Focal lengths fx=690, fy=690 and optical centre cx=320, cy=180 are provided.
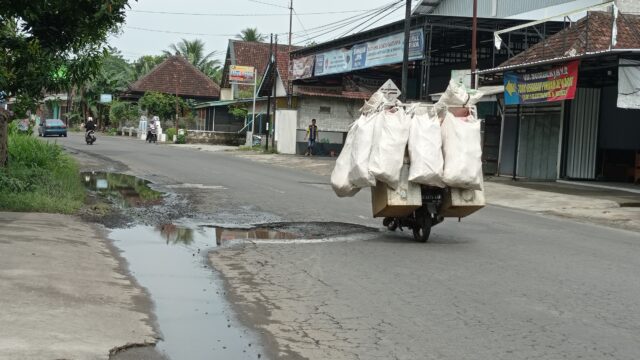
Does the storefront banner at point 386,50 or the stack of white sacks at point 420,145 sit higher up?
the storefront banner at point 386,50

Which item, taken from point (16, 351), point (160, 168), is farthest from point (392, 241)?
point (160, 168)

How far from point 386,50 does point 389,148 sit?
2007 centimetres

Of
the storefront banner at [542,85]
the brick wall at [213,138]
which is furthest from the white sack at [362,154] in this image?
the brick wall at [213,138]

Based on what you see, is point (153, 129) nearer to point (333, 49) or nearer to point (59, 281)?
point (333, 49)

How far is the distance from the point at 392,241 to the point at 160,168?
14.6 metres

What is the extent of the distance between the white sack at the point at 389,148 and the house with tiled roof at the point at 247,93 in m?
31.1

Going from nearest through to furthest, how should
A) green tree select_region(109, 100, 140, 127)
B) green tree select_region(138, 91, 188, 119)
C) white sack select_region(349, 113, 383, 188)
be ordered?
1. white sack select_region(349, 113, 383, 188)
2. green tree select_region(138, 91, 188, 119)
3. green tree select_region(109, 100, 140, 127)

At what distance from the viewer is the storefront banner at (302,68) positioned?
36.8m

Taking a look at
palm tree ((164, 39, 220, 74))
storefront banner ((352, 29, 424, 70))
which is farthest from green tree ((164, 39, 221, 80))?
storefront banner ((352, 29, 424, 70))

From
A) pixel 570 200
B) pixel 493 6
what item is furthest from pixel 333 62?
pixel 570 200

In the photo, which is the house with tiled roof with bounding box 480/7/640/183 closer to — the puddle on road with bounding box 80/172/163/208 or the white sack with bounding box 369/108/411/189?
the white sack with bounding box 369/108/411/189

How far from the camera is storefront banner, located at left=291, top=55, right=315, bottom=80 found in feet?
121

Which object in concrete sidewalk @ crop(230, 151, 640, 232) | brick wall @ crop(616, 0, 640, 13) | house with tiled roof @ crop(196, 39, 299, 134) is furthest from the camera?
house with tiled roof @ crop(196, 39, 299, 134)

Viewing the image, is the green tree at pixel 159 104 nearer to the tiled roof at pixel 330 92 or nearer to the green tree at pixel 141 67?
the green tree at pixel 141 67
